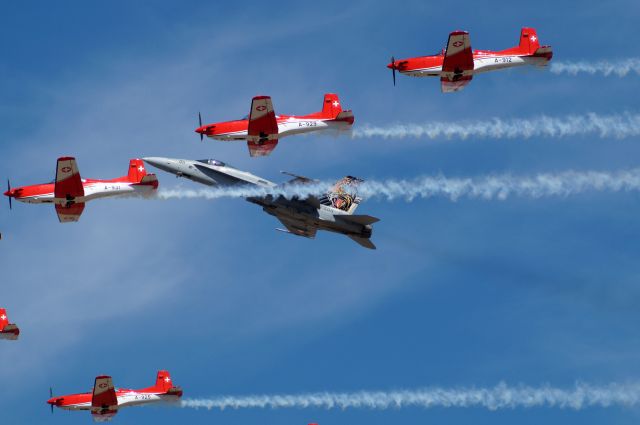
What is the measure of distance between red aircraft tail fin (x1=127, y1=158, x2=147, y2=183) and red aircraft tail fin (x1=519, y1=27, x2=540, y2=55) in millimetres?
27631

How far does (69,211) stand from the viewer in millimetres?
85188

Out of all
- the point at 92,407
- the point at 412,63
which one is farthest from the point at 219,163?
the point at 92,407

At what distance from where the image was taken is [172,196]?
8500 centimetres

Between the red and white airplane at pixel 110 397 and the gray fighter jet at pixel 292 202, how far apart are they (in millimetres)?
17081

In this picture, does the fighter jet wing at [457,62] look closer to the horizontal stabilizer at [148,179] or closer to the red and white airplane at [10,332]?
the horizontal stabilizer at [148,179]

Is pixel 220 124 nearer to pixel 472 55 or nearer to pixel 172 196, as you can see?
pixel 172 196

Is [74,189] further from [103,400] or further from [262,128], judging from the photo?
[103,400]

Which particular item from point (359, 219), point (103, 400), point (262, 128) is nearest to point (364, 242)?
point (359, 219)

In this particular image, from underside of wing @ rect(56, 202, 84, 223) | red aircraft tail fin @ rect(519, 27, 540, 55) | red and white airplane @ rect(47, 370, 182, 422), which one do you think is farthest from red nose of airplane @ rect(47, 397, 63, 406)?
red aircraft tail fin @ rect(519, 27, 540, 55)

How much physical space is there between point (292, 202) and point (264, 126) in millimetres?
5422

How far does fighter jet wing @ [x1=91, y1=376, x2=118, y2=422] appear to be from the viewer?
89750 mm

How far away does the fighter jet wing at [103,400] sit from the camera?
89.8m

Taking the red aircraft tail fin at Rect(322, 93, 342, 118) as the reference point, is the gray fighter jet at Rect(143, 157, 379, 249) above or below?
below

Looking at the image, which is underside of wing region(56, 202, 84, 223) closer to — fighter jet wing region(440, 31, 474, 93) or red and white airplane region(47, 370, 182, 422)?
red and white airplane region(47, 370, 182, 422)
